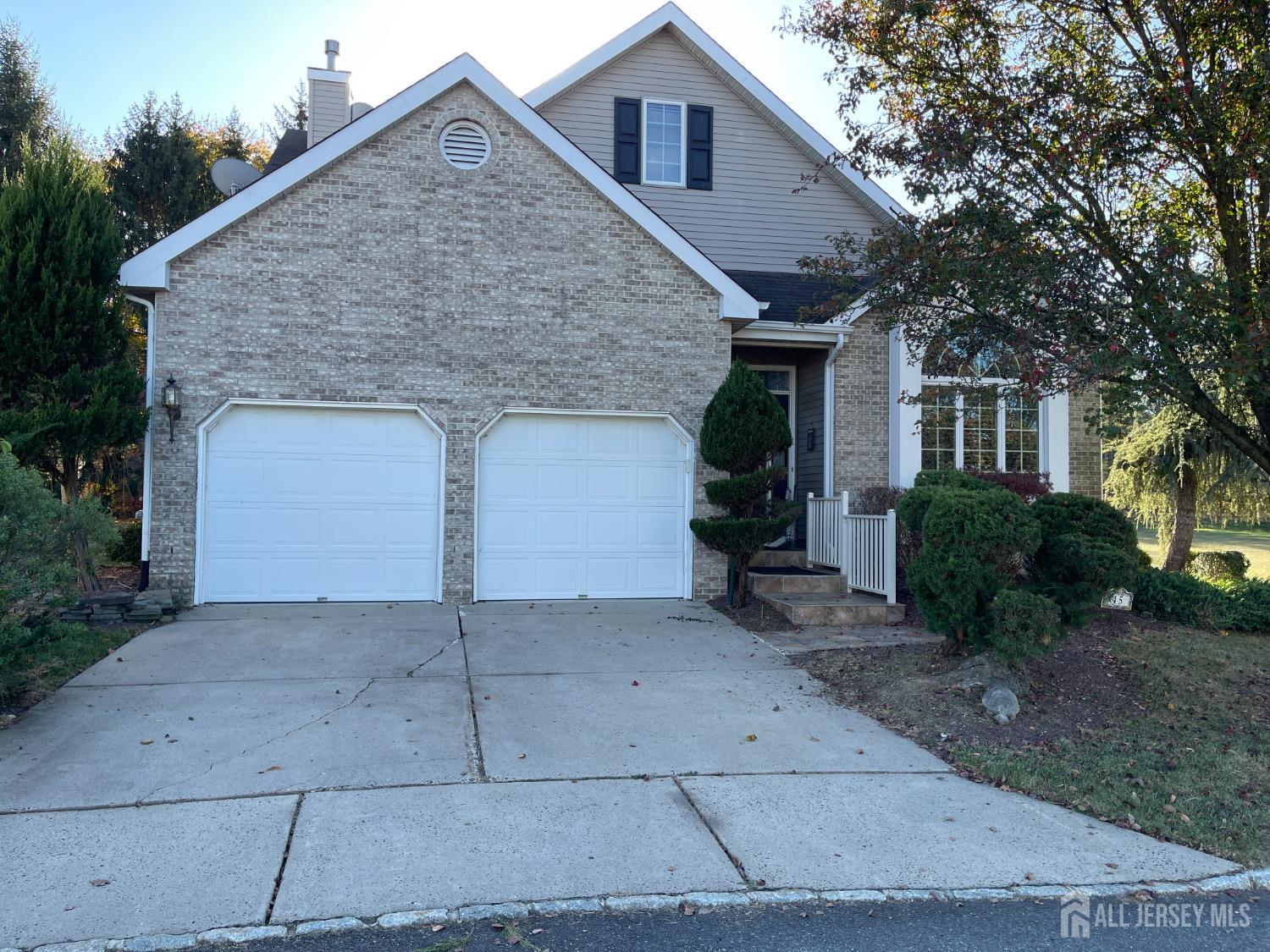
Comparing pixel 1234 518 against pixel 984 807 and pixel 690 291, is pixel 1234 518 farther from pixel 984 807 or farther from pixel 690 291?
pixel 984 807

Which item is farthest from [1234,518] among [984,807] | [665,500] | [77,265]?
[77,265]

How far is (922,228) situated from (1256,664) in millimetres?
4995

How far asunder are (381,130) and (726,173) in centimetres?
564

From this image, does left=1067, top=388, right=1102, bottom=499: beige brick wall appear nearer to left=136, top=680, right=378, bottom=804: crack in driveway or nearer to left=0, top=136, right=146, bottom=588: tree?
left=136, top=680, right=378, bottom=804: crack in driveway

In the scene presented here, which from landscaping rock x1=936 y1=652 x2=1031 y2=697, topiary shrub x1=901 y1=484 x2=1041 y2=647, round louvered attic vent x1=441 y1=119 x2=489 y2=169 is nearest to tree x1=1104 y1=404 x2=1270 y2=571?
topiary shrub x1=901 y1=484 x2=1041 y2=647

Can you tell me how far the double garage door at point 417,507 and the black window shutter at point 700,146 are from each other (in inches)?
186

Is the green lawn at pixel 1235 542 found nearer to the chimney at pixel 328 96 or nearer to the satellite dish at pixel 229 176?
the chimney at pixel 328 96

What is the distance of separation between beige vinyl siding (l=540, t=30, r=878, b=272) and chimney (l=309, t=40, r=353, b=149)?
130 inches

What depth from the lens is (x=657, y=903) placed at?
12.8 feet

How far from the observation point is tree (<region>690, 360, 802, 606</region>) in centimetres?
1035

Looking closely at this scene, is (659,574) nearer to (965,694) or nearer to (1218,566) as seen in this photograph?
(965,694)

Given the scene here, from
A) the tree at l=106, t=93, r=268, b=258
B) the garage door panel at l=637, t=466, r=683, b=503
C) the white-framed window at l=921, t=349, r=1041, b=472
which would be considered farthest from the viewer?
the tree at l=106, t=93, r=268, b=258

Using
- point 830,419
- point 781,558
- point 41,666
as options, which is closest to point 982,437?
point 830,419

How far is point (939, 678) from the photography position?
730 centimetres
